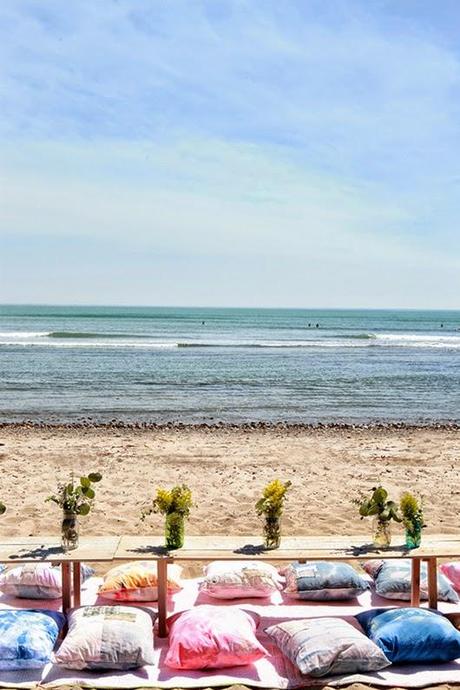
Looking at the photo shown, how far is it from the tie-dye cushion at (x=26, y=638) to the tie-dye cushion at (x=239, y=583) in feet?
4.60

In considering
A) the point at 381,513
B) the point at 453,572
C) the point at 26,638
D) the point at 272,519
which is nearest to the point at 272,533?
the point at 272,519

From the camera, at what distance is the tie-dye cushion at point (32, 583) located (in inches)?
241

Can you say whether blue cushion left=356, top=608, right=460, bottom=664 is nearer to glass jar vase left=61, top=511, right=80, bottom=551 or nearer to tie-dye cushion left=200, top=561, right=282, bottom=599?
tie-dye cushion left=200, top=561, right=282, bottom=599

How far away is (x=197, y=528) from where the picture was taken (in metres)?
8.41

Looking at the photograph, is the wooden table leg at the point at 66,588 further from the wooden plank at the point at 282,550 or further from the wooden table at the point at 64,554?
the wooden plank at the point at 282,550

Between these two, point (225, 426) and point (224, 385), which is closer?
point (225, 426)

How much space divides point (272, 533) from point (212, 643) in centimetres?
98

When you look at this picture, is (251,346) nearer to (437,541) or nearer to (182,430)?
(182,430)

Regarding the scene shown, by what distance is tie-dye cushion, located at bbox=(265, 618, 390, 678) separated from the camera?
4.80 m

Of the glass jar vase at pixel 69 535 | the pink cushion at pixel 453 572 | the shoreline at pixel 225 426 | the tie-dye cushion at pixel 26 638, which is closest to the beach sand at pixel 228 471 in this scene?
the shoreline at pixel 225 426

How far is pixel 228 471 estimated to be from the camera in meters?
11.4

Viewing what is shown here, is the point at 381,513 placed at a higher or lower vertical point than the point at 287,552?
higher

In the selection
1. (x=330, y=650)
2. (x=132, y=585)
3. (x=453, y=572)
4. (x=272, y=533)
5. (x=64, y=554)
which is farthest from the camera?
(x=453, y=572)

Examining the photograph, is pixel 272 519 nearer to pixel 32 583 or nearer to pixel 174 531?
pixel 174 531
